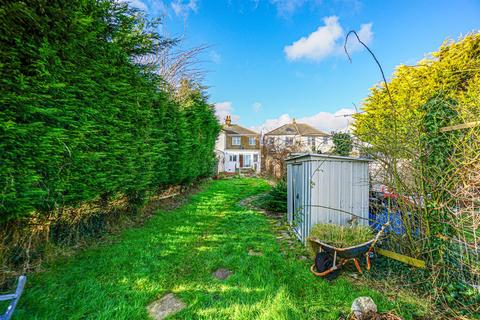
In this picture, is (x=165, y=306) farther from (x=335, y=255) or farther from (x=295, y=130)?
(x=295, y=130)

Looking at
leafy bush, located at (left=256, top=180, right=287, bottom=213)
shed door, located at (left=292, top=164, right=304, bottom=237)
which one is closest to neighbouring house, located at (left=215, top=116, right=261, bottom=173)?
leafy bush, located at (left=256, top=180, right=287, bottom=213)

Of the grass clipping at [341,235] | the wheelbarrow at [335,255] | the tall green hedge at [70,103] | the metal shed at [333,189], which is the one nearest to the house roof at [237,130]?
the tall green hedge at [70,103]

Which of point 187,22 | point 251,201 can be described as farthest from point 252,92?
point 251,201

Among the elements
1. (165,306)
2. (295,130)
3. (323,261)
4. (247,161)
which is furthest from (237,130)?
(165,306)

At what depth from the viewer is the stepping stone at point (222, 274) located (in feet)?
10.4

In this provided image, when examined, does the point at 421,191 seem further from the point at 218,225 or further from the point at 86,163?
the point at 86,163

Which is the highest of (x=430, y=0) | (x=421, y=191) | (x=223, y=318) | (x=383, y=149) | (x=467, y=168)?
(x=430, y=0)

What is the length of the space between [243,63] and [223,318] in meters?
10.7

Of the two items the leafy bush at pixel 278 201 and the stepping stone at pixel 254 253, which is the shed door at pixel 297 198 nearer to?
the stepping stone at pixel 254 253

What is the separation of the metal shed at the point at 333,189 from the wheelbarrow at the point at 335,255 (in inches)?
34.9

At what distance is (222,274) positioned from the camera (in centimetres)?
325

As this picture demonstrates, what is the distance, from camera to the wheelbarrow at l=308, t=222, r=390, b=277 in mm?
2949

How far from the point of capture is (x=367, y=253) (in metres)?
A: 3.07

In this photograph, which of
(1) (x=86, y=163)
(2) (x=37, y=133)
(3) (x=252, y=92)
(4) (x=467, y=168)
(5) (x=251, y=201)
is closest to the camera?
(4) (x=467, y=168)
